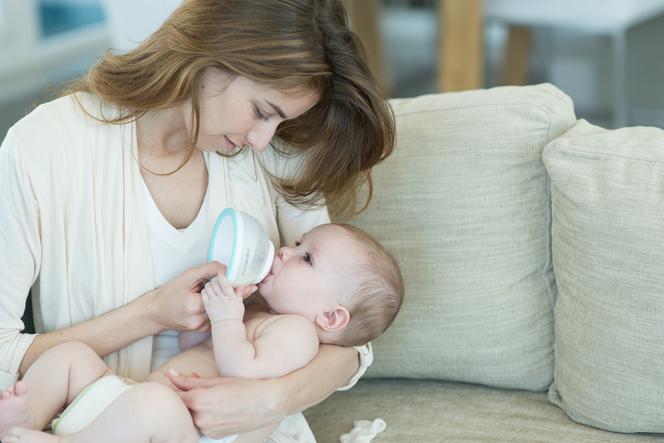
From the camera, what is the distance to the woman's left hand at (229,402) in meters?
1.54

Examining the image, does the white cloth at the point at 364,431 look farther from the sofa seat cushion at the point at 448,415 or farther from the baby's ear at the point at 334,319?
the baby's ear at the point at 334,319

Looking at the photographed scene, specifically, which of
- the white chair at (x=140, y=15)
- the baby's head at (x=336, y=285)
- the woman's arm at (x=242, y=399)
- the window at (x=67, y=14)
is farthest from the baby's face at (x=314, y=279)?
the window at (x=67, y=14)

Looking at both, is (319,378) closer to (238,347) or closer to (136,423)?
(238,347)

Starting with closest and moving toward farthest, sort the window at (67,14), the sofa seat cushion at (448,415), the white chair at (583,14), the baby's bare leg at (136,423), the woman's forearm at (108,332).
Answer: the baby's bare leg at (136,423)
the woman's forearm at (108,332)
the sofa seat cushion at (448,415)
the white chair at (583,14)
the window at (67,14)

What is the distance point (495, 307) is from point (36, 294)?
88 cm

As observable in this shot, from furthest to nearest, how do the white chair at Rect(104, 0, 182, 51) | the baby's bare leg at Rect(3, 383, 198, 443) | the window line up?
the window
the white chair at Rect(104, 0, 182, 51)
the baby's bare leg at Rect(3, 383, 198, 443)

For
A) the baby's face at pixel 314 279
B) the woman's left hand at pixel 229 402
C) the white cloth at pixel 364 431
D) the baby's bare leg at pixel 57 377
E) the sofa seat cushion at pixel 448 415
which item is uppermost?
the baby's face at pixel 314 279

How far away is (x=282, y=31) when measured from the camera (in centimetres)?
160

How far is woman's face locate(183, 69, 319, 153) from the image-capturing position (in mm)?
1626

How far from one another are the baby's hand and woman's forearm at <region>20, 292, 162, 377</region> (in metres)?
0.14

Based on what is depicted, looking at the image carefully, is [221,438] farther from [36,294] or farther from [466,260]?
[466,260]

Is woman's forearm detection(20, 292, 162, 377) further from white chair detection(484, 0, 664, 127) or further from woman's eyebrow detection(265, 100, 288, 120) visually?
white chair detection(484, 0, 664, 127)

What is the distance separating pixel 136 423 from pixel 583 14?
9.72ft

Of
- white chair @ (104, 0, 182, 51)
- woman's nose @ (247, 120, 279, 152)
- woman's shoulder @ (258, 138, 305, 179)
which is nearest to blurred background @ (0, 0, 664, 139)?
white chair @ (104, 0, 182, 51)
